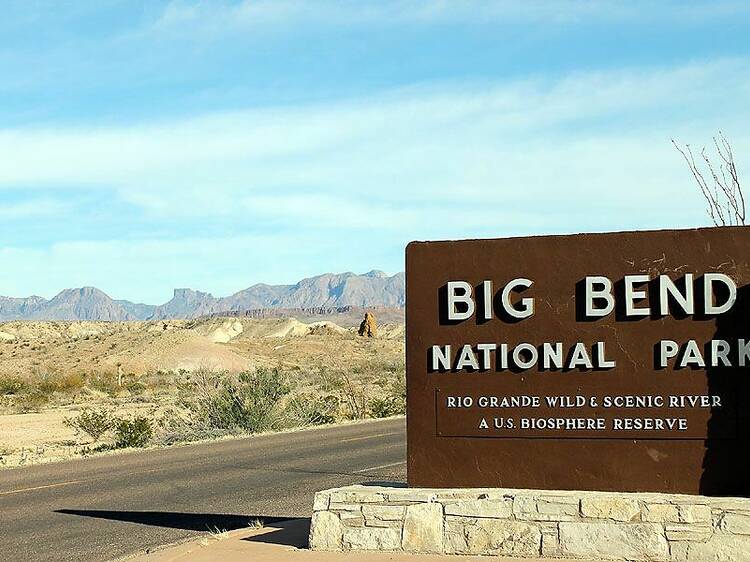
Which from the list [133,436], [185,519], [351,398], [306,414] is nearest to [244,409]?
[306,414]

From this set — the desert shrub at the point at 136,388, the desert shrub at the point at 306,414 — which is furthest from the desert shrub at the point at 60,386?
the desert shrub at the point at 306,414

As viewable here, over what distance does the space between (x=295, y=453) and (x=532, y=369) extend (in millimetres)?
13051

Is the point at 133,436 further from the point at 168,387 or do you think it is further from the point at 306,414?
the point at 168,387

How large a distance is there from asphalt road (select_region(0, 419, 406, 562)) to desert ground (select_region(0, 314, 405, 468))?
3.54m

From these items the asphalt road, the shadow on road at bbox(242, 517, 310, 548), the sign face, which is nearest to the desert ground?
the asphalt road

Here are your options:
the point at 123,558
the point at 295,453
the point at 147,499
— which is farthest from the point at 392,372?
the point at 123,558

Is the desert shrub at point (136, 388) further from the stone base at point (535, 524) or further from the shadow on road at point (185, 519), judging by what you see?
the stone base at point (535, 524)

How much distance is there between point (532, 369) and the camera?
436 inches

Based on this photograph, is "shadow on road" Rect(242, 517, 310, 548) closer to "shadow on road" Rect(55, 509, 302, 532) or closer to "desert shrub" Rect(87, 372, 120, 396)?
"shadow on road" Rect(55, 509, 302, 532)

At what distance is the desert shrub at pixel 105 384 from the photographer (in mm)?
58125

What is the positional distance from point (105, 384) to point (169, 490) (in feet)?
148

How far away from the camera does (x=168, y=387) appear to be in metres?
60.8

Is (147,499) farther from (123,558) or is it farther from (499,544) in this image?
(499,544)

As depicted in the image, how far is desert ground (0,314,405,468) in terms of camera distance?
30672 millimetres
